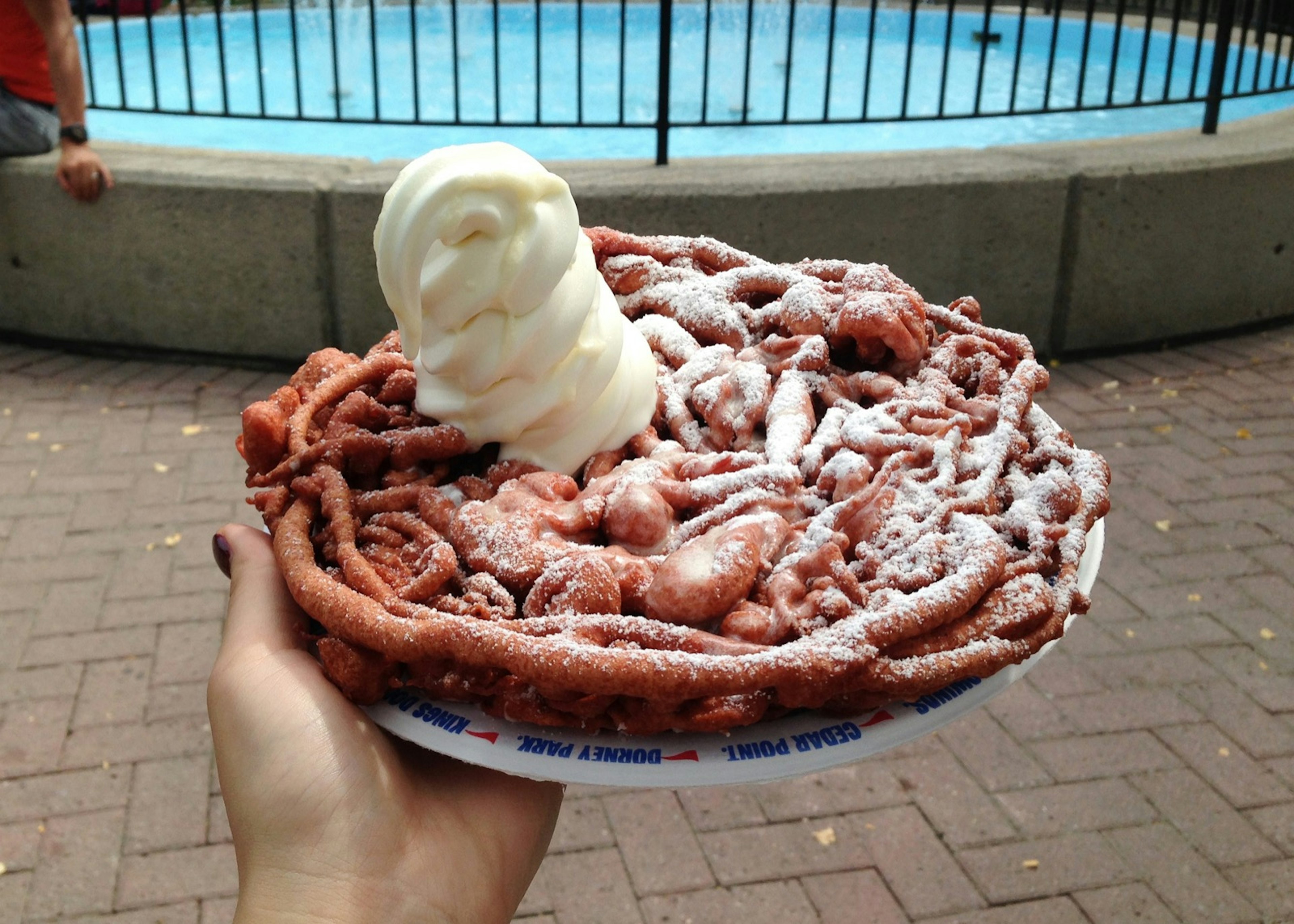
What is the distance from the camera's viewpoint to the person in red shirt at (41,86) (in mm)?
5035

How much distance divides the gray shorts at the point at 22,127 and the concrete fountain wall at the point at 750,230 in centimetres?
10

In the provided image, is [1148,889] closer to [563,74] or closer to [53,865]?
[53,865]

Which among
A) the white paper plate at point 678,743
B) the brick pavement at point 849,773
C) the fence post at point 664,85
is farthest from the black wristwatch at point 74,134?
the white paper plate at point 678,743

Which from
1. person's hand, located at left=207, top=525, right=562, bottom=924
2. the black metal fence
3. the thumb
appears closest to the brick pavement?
person's hand, located at left=207, top=525, right=562, bottom=924

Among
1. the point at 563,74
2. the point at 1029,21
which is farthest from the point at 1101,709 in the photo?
the point at 1029,21

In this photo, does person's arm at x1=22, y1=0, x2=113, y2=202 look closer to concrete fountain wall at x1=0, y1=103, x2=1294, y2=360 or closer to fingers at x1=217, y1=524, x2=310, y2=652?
concrete fountain wall at x1=0, y1=103, x2=1294, y2=360

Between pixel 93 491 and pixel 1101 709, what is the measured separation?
11.4 ft

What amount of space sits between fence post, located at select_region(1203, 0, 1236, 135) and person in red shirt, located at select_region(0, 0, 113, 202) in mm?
5113

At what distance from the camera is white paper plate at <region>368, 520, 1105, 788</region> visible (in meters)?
1.32

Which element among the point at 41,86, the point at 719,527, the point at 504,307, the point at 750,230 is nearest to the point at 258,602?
the point at 504,307

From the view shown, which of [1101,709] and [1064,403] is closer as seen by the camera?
[1101,709]

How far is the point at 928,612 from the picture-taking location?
4.58 feet

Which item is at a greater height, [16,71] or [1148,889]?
[16,71]

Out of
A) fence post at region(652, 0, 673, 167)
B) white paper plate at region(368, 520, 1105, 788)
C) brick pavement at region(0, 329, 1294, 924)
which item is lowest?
brick pavement at region(0, 329, 1294, 924)
